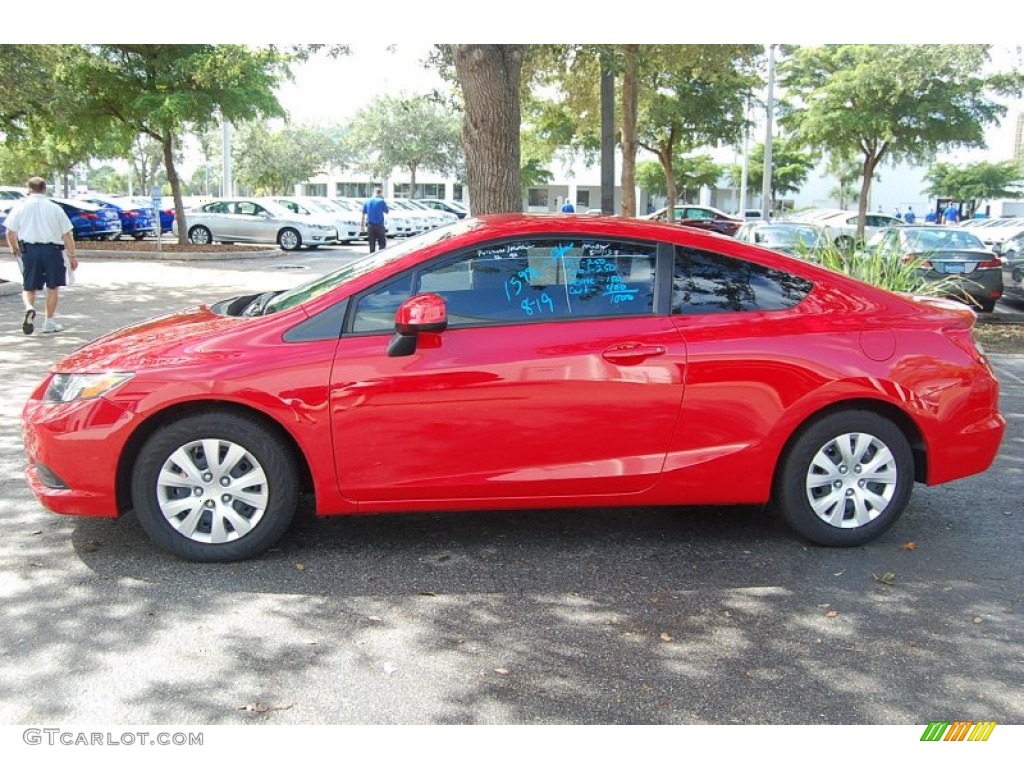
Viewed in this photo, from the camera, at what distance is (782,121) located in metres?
26.8

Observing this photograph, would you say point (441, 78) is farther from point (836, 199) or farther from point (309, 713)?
point (836, 199)

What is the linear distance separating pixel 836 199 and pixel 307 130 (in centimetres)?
4136

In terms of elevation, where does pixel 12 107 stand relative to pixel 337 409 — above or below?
above

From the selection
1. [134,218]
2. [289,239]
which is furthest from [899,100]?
[134,218]

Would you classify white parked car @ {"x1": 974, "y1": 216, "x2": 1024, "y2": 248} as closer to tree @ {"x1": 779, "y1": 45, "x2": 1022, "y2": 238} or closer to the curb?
tree @ {"x1": 779, "y1": 45, "x2": 1022, "y2": 238}

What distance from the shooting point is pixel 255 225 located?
89.7ft

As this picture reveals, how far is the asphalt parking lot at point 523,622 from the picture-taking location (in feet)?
10.9

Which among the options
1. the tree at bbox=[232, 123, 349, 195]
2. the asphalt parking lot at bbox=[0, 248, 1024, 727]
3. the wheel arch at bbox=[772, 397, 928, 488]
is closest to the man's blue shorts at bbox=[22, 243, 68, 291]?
the asphalt parking lot at bbox=[0, 248, 1024, 727]

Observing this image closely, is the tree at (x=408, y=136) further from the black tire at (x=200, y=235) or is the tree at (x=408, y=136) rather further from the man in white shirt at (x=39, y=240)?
the man in white shirt at (x=39, y=240)

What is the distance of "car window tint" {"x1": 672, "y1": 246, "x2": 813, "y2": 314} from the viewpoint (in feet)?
15.2

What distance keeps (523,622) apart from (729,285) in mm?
1939

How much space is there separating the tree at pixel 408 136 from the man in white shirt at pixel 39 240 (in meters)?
49.5

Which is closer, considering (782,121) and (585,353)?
(585,353)

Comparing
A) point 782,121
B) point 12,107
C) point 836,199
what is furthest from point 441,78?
point 836,199
